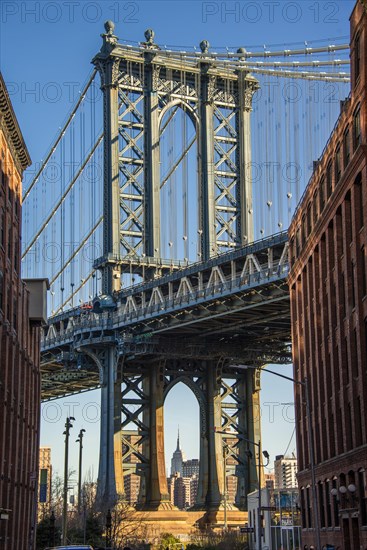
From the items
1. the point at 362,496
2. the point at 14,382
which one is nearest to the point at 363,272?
the point at 362,496

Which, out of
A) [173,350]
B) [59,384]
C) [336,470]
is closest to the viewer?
[336,470]

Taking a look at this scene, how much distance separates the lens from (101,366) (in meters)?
109

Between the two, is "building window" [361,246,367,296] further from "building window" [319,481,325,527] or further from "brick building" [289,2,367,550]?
"building window" [319,481,325,527]

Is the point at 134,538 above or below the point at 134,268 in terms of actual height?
below

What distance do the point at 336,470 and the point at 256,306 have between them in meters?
38.0

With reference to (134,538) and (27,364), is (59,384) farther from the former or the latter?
(27,364)

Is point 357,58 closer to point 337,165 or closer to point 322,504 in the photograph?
point 337,165

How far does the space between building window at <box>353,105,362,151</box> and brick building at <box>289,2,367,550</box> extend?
0.14 feet

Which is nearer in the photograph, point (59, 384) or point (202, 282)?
point (202, 282)

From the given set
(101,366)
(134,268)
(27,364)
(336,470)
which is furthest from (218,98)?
(336,470)

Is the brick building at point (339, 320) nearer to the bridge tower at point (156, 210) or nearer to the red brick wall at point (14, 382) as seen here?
the red brick wall at point (14, 382)

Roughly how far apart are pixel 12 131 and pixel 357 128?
78.1 ft

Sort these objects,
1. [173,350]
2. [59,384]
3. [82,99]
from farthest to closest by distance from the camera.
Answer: [59,384] → [82,99] → [173,350]

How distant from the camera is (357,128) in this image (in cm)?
4978
